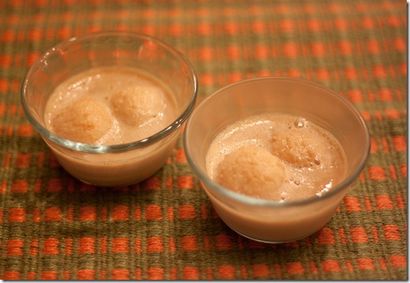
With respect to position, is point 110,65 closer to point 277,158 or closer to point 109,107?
point 109,107

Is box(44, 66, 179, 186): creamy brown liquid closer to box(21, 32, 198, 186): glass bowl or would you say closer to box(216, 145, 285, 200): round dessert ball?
box(21, 32, 198, 186): glass bowl

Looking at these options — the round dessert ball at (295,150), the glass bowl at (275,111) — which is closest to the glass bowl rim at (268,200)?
the glass bowl at (275,111)

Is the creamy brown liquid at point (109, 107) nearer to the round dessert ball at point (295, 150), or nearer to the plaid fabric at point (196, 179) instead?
the plaid fabric at point (196, 179)

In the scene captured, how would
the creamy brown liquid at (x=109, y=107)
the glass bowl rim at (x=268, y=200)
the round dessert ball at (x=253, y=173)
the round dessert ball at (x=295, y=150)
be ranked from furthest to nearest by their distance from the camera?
the creamy brown liquid at (x=109, y=107) < the round dessert ball at (x=295, y=150) < the round dessert ball at (x=253, y=173) < the glass bowl rim at (x=268, y=200)

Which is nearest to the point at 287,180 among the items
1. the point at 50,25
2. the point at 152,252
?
the point at 152,252

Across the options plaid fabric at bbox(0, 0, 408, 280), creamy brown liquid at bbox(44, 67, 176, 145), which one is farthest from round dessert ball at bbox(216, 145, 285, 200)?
creamy brown liquid at bbox(44, 67, 176, 145)
